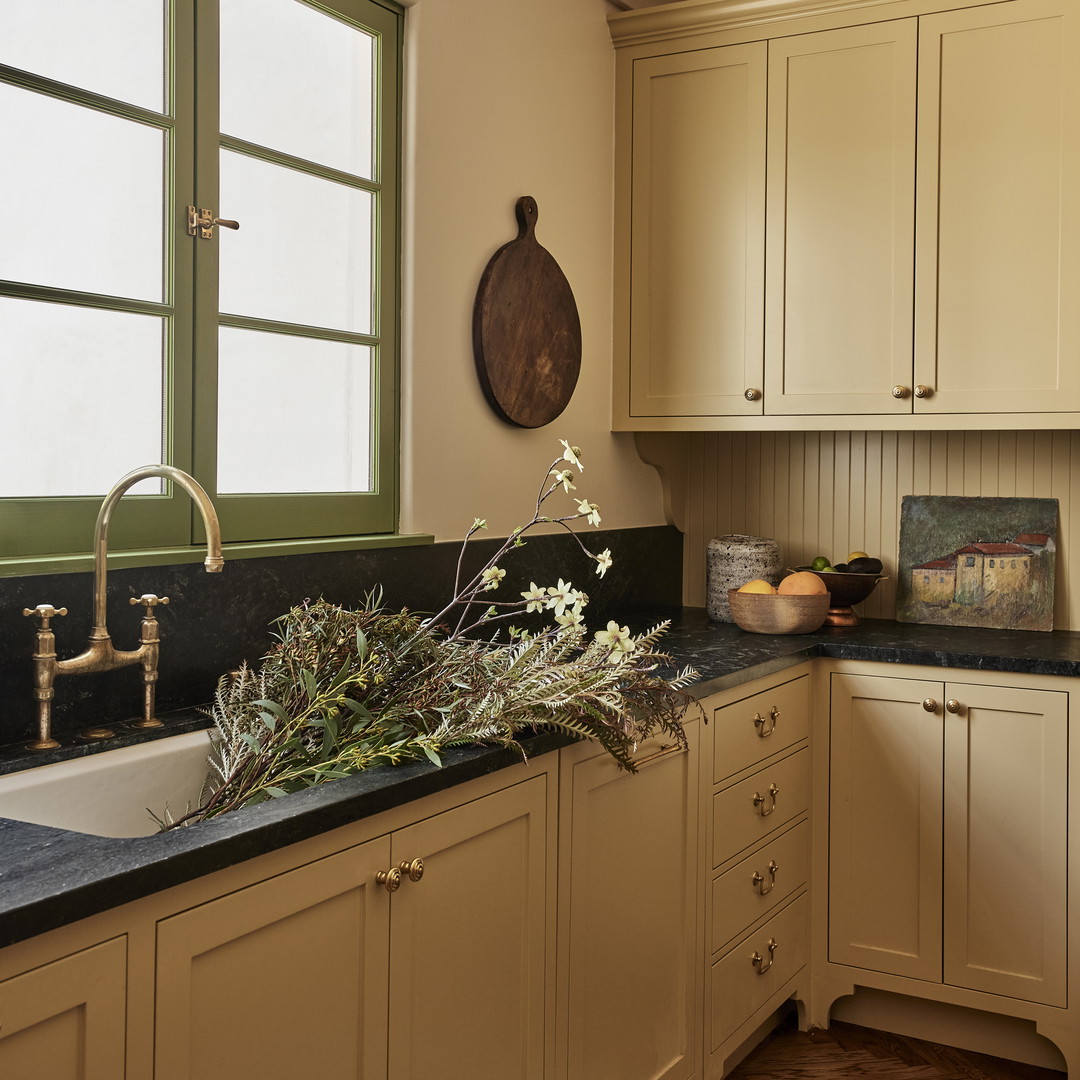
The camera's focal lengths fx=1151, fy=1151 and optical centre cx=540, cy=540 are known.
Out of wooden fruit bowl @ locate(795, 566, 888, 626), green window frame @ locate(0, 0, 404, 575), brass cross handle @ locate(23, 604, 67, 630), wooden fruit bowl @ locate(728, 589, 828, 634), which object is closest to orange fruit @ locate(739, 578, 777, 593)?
wooden fruit bowl @ locate(728, 589, 828, 634)

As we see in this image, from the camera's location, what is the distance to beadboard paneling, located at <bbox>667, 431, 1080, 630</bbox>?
300 centimetres

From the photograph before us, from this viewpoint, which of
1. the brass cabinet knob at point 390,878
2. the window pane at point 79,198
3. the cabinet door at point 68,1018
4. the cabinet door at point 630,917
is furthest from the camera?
the cabinet door at point 630,917

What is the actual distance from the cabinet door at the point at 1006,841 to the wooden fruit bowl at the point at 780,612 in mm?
382

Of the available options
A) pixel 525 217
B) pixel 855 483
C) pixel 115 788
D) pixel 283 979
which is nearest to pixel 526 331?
pixel 525 217

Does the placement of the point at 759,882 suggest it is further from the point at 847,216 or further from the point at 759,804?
the point at 847,216

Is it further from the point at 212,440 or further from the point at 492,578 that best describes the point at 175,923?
the point at 212,440

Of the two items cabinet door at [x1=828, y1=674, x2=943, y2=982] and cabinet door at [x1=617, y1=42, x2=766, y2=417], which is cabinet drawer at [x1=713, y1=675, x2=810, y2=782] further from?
cabinet door at [x1=617, y1=42, x2=766, y2=417]

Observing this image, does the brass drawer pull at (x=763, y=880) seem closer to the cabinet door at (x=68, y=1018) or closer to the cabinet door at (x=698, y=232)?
the cabinet door at (x=698, y=232)

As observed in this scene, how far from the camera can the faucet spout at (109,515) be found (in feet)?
5.03

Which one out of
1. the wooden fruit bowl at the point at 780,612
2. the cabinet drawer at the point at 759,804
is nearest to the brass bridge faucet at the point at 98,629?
the cabinet drawer at the point at 759,804

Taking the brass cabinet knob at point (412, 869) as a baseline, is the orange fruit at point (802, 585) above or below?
above

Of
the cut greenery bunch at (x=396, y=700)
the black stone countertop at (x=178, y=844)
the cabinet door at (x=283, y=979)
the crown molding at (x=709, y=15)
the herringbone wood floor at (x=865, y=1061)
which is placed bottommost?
the herringbone wood floor at (x=865, y=1061)

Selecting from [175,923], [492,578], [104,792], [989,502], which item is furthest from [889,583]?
[175,923]

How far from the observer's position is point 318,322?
7.14ft
